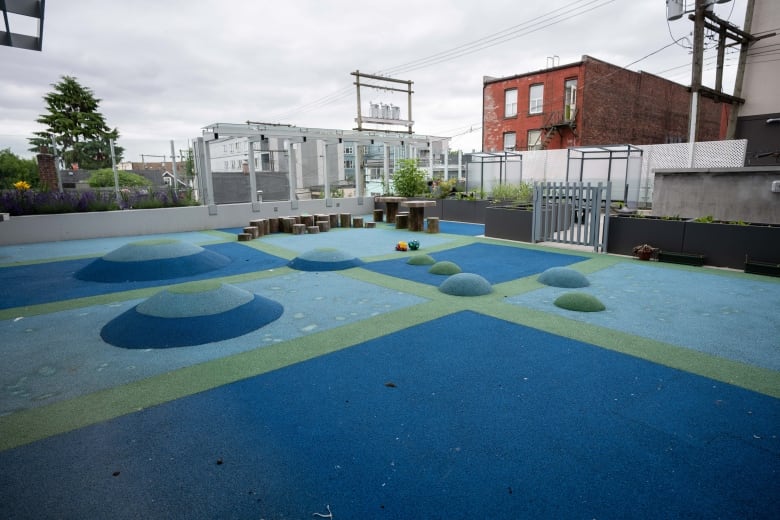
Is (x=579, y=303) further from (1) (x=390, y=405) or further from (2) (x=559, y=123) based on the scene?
(2) (x=559, y=123)

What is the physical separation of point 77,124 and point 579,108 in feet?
135

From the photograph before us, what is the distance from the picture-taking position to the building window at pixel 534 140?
2819cm

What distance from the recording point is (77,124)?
3722cm

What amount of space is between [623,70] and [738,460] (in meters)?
31.3

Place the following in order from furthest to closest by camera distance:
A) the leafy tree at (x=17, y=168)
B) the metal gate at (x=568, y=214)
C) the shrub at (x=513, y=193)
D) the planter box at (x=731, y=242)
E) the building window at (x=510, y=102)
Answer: the building window at (x=510, y=102) → the leafy tree at (x=17, y=168) → the shrub at (x=513, y=193) → the metal gate at (x=568, y=214) → the planter box at (x=731, y=242)

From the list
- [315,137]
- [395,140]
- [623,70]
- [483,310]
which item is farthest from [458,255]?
[623,70]

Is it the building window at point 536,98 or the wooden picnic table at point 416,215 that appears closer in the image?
the wooden picnic table at point 416,215

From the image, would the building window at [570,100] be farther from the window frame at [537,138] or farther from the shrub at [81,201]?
the shrub at [81,201]

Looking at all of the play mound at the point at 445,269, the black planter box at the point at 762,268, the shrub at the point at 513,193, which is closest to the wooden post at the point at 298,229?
the play mound at the point at 445,269

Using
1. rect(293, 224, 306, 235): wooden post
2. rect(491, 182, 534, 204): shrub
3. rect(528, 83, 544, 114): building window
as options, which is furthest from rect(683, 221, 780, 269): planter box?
rect(528, 83, 544, 114): building window

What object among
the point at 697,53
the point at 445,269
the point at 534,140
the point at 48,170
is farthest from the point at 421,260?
the point at 534,140

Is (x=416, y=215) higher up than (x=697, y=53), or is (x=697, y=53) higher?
(x=697, y=53)

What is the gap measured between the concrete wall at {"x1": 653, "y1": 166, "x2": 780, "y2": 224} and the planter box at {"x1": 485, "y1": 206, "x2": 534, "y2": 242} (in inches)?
140

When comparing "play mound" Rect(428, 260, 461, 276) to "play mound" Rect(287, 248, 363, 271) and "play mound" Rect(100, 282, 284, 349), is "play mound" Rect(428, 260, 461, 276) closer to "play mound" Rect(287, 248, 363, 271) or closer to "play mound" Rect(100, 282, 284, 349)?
"play mound" Rect(287, 248, 363, 271)
